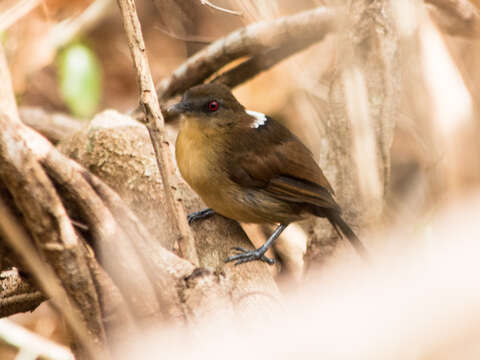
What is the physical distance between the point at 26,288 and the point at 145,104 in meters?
0.97

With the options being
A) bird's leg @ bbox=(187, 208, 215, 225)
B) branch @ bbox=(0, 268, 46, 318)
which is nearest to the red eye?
bird's leg @ bbox=(187, 208, 215, 225)

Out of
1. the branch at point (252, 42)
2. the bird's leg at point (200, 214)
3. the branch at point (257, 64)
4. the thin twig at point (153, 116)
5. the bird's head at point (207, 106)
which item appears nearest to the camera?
the thin twig at point (153, 116)

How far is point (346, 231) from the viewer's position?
9.62ft

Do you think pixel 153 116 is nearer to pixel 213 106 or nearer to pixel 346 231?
pixel 213 106

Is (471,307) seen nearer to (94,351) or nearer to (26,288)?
(94,351)

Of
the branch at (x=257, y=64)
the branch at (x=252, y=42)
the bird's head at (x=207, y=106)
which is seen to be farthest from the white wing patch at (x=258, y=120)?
the branch at (x=257, y=64)

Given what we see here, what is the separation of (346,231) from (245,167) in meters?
0.59

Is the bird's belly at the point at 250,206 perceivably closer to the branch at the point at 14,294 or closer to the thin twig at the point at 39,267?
the branch at the point at 14,294

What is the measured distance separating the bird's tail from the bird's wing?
0.33ft

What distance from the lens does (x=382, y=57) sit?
120 inches

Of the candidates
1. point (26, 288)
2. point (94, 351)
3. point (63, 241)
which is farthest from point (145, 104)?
point (26, 288)

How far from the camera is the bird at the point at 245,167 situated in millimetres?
2887

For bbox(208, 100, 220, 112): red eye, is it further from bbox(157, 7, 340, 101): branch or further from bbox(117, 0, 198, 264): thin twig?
bbox(117, 0, 198, 264): thin twig

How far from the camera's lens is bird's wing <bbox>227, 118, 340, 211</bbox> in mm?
2973
